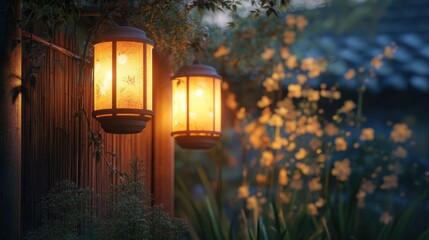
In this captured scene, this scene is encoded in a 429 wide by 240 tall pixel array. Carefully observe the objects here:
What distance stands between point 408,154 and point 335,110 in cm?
88

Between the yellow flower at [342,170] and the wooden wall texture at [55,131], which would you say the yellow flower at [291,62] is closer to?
the yellow flower at [342,170]

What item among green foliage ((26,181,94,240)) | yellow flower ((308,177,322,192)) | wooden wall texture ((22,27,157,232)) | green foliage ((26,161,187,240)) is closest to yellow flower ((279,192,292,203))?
yellow flower ((308,177,322,192))

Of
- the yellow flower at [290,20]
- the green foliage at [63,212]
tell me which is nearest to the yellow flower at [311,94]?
the yellow flower at [290,20]

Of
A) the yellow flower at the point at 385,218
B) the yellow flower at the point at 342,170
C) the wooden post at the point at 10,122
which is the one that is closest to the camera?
the wooden post at the point at 10,122

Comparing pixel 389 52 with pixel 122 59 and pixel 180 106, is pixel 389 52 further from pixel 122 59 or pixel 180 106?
pixel 122 59

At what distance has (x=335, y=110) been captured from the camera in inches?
344

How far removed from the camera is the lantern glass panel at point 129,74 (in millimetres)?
4129

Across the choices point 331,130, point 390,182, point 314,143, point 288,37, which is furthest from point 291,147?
point 288,37

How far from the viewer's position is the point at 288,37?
27.8ft

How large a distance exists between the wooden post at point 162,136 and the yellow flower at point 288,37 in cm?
294

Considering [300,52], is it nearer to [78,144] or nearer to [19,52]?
[78,144]

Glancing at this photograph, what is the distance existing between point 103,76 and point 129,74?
139 mm

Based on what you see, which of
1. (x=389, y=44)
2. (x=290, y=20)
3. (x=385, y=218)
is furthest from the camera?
(x=389, y=44)

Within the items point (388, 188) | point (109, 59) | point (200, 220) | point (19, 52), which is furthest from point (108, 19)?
point (388, 188)
